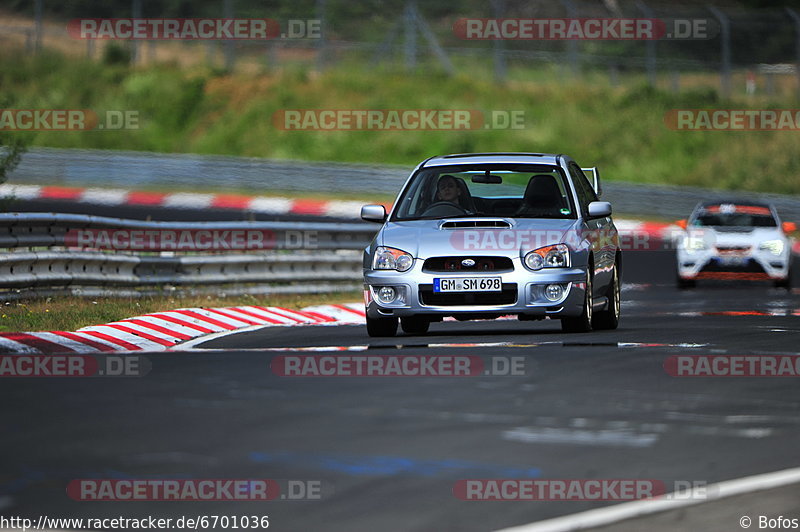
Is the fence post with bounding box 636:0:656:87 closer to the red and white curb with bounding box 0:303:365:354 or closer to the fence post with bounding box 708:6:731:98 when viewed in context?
the fence post with bounding box 708:6:731:98

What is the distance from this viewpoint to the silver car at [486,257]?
13039mm

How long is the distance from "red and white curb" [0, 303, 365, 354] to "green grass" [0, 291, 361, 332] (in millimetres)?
383

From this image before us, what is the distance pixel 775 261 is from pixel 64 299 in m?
11.3

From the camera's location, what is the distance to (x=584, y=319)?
13500mm

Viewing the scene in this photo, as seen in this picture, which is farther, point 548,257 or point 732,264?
point 732,264

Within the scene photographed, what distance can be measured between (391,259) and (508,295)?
3.38 ft

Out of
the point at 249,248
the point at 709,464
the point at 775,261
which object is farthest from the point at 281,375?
the point at 775,261

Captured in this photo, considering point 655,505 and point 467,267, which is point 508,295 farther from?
point 655,505

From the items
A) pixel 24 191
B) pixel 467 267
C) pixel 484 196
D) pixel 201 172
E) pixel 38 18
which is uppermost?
pixel 38 18

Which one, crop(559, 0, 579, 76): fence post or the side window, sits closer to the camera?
the side window

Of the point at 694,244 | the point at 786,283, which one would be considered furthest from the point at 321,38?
the point at 786,283

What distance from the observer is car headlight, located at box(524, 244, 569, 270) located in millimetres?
13094

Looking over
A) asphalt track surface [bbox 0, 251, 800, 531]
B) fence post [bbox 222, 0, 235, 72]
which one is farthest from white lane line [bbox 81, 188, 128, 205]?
asphalt track surface [bbox 0, 251, 800, 531]

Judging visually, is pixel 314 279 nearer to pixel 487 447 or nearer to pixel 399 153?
pixel 487 447
